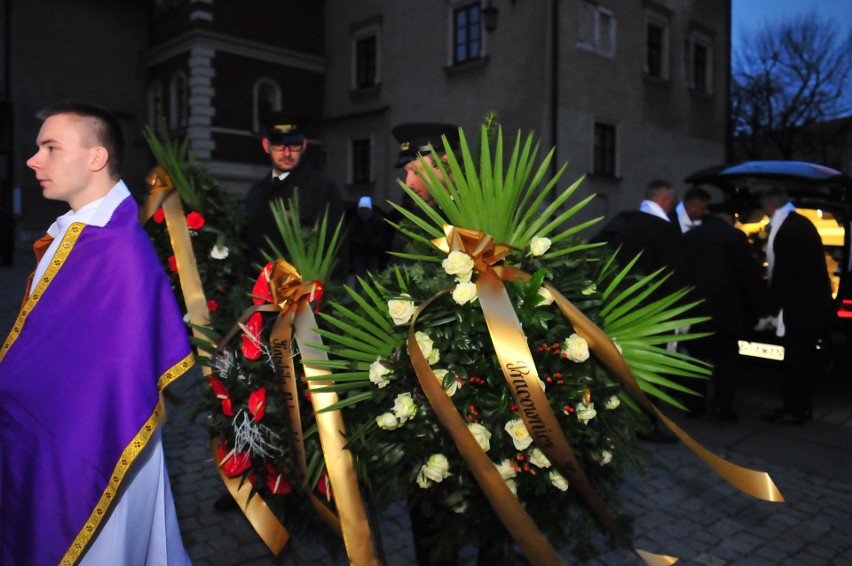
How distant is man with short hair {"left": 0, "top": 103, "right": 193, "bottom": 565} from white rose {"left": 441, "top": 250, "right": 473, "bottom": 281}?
927 mm

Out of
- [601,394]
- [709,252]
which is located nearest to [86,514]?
[601,394]

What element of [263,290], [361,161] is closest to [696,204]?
[263,290]

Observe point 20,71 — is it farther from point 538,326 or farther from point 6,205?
point 538,326

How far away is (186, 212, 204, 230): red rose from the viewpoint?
4230 mm

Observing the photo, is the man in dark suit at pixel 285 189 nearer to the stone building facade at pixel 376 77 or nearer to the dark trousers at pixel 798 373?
the dark trousers at pixel 798 373

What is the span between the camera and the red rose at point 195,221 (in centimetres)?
423

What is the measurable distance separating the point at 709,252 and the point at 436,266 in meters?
4.47

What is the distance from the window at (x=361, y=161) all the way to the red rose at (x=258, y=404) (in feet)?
66.4

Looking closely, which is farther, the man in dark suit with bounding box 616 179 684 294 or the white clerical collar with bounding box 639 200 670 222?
the white clerical collar with bounding box 639 200 670 222

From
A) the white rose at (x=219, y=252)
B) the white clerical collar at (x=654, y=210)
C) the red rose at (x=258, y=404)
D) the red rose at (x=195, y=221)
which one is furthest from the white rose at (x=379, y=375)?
the white clerical collar at (x=654, y=210)

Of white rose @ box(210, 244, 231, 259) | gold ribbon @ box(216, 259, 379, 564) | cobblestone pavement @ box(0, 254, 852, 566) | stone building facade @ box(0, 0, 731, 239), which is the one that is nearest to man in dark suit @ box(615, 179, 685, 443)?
cobblestone pavement @ box(0, 254, 852, 566)

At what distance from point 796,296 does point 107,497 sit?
566 centimetres

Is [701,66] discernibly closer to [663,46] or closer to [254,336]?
[663,46]

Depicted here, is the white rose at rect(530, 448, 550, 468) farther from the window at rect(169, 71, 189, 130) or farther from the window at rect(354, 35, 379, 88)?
the window at rect(169, 71, 189, 130)
